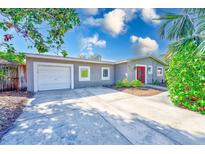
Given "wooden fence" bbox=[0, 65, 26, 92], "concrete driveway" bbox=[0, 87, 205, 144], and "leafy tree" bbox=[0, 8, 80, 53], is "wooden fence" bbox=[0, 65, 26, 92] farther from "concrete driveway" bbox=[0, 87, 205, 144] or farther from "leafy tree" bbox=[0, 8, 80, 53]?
"leafy tree" bbox=[0, 8, 80, 53]

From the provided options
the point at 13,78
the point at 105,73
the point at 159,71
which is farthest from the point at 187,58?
the point at 159,71

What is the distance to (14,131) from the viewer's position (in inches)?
99.0

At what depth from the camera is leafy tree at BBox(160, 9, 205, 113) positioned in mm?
3844

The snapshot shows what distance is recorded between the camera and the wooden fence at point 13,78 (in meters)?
6.91

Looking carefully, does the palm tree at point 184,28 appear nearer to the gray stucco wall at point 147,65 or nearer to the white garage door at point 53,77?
the gray stucco wall at point 147,65

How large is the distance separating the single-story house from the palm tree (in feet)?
18.3

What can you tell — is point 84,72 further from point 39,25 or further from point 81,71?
point 39,25

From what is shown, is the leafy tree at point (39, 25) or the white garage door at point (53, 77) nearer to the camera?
the leafy tree at point (39, 25)

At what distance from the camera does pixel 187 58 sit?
13.8 ft

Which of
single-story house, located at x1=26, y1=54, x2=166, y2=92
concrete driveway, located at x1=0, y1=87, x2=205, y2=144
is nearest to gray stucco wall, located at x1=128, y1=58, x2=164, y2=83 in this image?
single-story house, located at x1=26, y1=54, x2=166, y2=92

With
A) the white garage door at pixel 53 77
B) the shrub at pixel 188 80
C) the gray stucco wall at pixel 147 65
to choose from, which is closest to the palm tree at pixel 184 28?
the shrub at pixel 188 80

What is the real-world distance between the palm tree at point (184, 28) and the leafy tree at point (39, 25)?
381 cm
